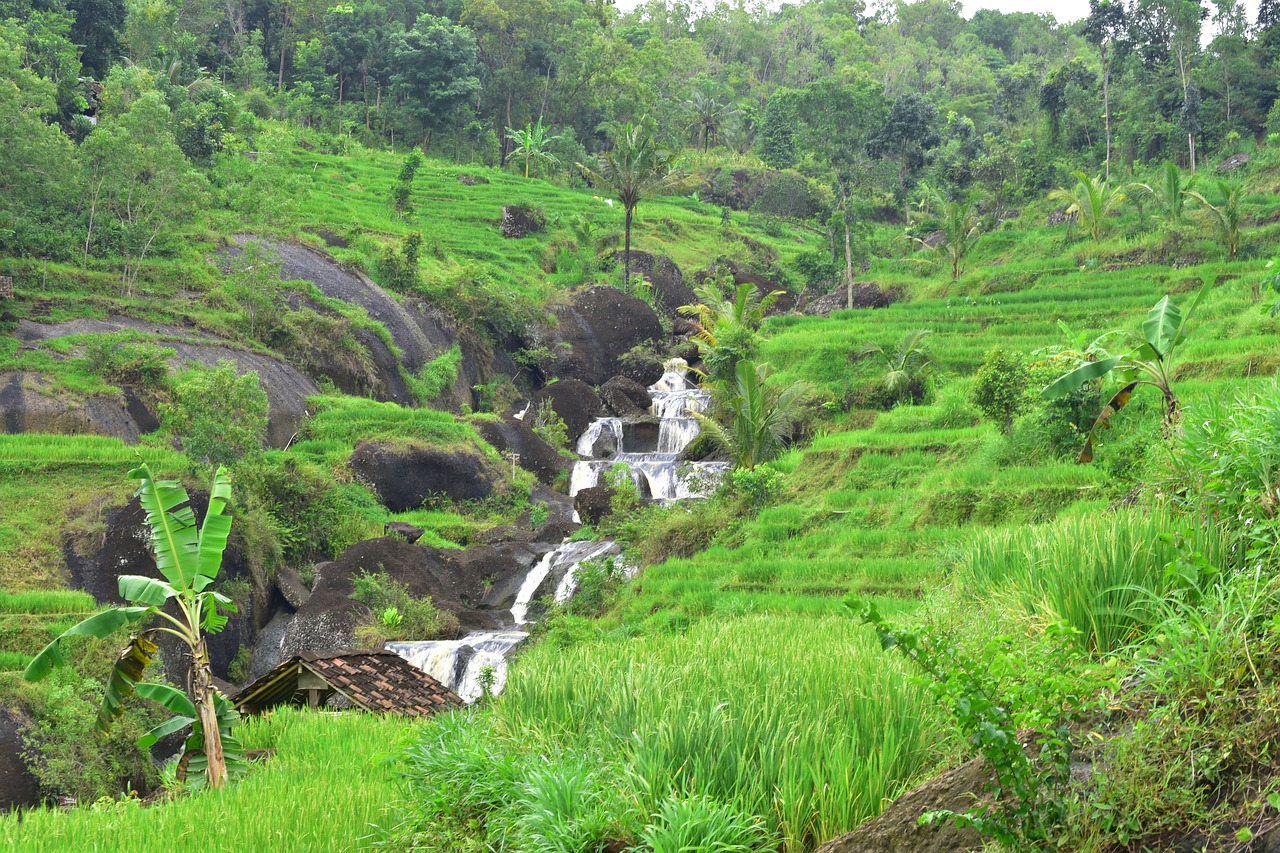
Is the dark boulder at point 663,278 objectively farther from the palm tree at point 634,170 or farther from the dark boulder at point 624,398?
the dark boulder at point 624,398

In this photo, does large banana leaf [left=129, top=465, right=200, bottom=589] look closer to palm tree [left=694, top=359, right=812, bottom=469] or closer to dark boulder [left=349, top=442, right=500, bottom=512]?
palm tree [left=694, top=359, right=812, bottom=469]

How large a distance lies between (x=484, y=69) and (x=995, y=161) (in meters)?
31.6

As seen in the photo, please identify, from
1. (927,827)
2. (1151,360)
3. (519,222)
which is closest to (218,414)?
(1151,360)

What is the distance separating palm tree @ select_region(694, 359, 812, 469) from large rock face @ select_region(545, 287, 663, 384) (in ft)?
51.4

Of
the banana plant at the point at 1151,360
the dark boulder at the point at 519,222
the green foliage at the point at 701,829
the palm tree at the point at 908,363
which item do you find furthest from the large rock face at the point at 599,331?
the green foliage at the point at 701,829

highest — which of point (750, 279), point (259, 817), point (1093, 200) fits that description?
point (1093, 200)

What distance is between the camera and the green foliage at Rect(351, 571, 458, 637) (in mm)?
21562

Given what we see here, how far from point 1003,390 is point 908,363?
319 inches

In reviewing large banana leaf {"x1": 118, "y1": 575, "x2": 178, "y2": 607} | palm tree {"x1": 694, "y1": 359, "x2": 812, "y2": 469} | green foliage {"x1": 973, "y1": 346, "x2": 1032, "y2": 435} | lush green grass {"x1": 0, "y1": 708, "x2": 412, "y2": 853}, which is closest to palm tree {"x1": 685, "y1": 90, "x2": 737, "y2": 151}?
palm tree {"x1": 694, "y1": 359, "x2": 812, "y2": 469}

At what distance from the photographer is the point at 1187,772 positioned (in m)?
4.50

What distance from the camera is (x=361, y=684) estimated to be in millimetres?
14492

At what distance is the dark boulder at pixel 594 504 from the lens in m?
27.4

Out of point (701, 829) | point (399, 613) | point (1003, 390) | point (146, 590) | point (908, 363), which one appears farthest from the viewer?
point (908, 363)

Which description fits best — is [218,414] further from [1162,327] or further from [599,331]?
[599,331]
